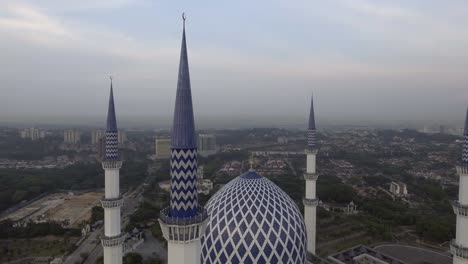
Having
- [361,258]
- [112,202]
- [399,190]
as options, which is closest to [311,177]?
[361,258]

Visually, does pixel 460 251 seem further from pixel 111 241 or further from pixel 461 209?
pixel 111 241

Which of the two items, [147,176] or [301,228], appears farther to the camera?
[147,176]

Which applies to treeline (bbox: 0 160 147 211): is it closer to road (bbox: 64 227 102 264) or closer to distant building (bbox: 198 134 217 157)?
road (bbox: 64 227 102 264)

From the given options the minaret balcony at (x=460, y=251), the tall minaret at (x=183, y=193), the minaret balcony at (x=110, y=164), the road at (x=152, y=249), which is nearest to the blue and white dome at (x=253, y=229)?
the minaret balcony at (x=110, y=164)

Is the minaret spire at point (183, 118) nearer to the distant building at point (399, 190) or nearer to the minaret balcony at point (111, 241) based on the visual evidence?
the minaret balcony at point (111, 241)

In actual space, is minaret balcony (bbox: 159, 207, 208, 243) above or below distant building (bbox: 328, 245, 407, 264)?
above

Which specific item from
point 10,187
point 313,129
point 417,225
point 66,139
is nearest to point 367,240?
point 417,225

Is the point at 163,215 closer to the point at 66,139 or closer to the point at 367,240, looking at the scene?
the point at 367,240

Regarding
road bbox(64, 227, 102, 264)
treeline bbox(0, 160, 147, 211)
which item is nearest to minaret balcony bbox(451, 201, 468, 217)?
road bbox(64, 227, 102, 264)
